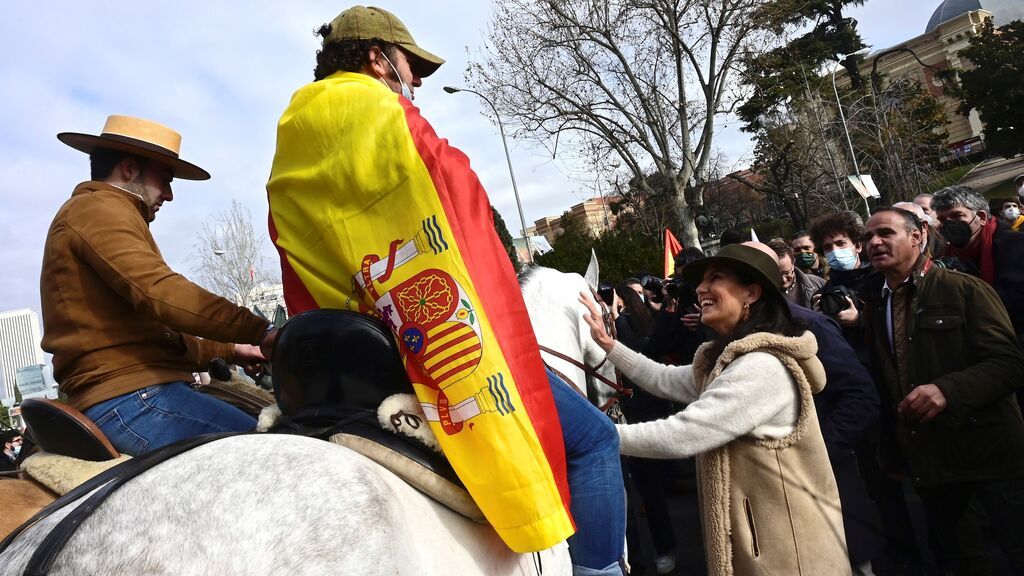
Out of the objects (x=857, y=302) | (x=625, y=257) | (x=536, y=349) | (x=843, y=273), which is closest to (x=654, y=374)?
(x=536, y=349)

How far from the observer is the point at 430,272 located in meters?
1.81

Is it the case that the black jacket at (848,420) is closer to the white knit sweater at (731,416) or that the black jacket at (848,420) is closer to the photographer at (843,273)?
the white knit sweater at (731,416)

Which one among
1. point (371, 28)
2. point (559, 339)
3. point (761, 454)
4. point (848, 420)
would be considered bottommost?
point (848, 420)

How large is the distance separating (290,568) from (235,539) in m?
0.11

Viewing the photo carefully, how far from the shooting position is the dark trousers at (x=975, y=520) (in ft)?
10.4

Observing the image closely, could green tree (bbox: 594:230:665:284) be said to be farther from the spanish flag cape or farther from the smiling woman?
the spanish flag cape

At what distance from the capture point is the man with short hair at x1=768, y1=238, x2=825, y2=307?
5.42 m

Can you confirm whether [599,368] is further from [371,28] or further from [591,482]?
[371,28]

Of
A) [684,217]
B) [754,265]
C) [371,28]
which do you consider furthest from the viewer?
[684,217]

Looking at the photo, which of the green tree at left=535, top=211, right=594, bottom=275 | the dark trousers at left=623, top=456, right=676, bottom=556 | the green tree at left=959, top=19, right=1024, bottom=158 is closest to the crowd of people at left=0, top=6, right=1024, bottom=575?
the dark trousers at left=623, top=456, right=676, bottom=556

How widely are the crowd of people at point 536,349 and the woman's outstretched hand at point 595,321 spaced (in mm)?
15

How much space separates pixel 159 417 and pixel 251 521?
1.31m

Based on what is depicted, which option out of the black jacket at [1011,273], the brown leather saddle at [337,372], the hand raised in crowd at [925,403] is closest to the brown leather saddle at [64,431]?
the brown leather saddle at [337,372]

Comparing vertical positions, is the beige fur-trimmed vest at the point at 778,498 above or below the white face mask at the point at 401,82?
below
